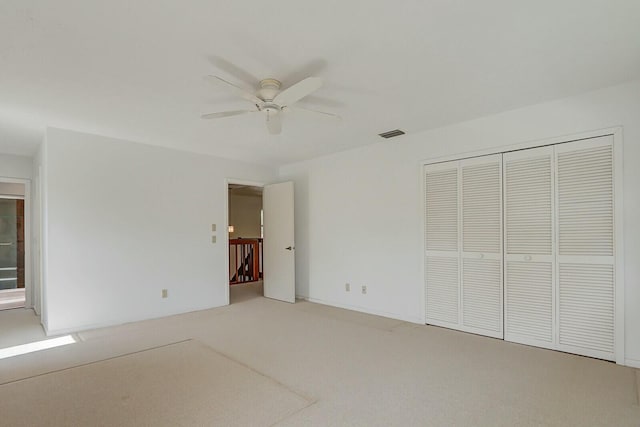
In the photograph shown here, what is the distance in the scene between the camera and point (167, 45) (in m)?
2.15

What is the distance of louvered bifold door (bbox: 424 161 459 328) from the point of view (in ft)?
12.8

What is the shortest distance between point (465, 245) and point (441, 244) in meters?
0.28

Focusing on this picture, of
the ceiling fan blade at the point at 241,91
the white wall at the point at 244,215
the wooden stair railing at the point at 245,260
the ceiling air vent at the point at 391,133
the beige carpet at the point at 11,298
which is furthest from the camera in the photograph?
the white wall at the point at 244,215

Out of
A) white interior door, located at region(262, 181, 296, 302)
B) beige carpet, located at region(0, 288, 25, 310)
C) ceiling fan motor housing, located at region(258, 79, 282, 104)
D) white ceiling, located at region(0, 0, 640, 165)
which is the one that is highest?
white ceiling, located at region(0, 0, 640, 165)

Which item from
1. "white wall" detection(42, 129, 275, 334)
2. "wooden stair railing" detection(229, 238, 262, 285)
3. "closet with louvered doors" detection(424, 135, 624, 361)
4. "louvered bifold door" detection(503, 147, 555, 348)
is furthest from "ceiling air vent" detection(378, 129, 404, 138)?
"wooden stair railing" detection(229, 238, 262, 285)

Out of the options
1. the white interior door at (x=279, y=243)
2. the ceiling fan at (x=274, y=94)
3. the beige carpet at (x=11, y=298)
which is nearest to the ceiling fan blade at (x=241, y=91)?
the ceiling fan at (x=274, y=94)

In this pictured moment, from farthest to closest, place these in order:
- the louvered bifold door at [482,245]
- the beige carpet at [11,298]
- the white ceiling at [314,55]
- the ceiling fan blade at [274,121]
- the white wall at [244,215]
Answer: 1. the white wall at [244,215]
2. the beige carpet at [11,298]
3. the louvered bifold door at [482,245]
4. the ceiling fan blade at [274,121]
5. the white ceiling at [314,55]

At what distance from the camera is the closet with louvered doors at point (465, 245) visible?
3.60m

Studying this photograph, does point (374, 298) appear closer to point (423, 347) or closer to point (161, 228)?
point (423, 347)

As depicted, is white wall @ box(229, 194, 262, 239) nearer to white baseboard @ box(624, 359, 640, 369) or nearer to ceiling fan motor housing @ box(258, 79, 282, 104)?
ceiling fan motor housing @ box(258, 79, 282, 104)

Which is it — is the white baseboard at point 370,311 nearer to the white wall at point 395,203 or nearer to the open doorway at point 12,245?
the white wall at point 395,203

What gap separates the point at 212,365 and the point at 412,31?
116 inches

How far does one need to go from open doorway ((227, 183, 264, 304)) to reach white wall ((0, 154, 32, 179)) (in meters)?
3.03

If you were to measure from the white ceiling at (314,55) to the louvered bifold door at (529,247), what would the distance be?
2.08 ft
